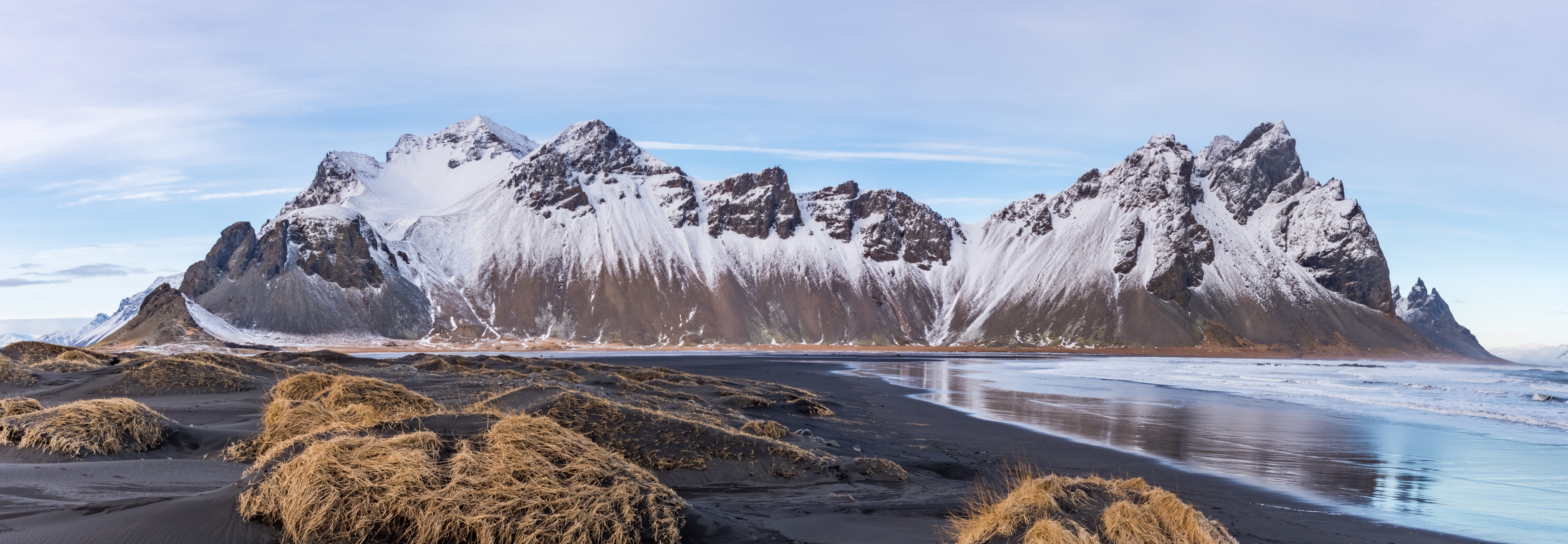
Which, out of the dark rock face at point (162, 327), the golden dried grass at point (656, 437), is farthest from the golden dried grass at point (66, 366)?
the dark rock face at point (162, 327)

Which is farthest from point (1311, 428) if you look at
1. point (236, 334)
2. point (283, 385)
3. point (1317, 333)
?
point (1317, 333)

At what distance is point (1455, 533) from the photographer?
37.6 feet

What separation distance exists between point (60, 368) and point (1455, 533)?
39.8m

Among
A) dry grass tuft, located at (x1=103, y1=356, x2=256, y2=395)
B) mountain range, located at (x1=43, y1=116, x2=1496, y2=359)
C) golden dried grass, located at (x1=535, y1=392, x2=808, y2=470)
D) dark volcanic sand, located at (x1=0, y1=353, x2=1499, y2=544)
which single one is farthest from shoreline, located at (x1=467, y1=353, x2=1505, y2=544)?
mountain range, located at (x1=43, y1=116, x2=1496, y2=359)

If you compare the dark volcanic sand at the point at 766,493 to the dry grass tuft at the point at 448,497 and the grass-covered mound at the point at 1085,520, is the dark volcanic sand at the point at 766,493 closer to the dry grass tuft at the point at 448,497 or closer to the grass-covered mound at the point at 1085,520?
the dry grass tuft at the point at 448,497

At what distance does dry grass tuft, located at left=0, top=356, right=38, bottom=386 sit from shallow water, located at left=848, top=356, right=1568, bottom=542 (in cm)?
2869

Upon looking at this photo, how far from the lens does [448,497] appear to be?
7516 mm

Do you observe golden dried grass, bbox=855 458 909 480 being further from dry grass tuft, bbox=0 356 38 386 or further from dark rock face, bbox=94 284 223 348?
dark rock face, bbox=94 284 223 348

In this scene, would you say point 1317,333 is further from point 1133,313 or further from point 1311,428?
point 1311,428

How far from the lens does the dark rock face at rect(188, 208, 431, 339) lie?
14075 cm

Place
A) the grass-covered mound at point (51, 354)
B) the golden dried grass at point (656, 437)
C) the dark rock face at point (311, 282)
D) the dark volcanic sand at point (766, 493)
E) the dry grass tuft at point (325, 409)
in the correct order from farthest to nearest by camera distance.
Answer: the dark rock face at point (311, 282), the grass-covered mound at point (51, 354), the golden dried grass at point (656, 437), the dry grass tuft at point (325, 409), the dark volcanic sand at point (766, 493)

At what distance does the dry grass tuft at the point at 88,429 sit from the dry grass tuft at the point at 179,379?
11624mm

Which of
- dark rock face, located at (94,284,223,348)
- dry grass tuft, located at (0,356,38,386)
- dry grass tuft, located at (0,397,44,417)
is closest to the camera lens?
dry grass tuft, located at (0,397,44,417)

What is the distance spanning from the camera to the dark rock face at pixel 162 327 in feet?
371
